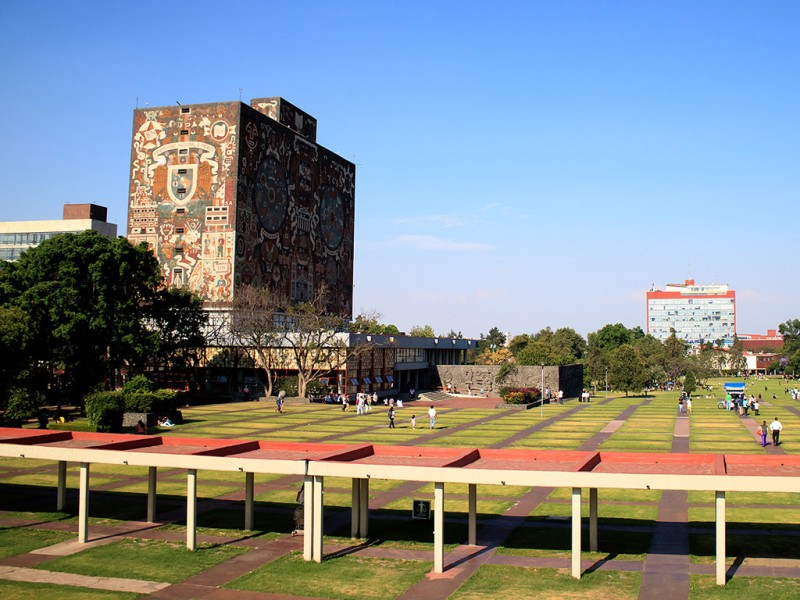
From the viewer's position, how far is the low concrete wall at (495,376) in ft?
279

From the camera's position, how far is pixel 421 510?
2419 cm

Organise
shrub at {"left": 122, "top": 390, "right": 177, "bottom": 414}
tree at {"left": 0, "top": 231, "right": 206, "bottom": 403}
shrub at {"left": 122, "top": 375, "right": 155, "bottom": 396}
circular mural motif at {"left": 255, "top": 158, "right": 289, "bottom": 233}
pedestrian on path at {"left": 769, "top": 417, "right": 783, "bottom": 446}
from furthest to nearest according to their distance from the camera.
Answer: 1. circular mural motif at {"left": 255, "top": 158, "right": 289, "bottom": 233}
2. tree at {"left": 0, "top": 231, "right": 206, "bottom": 403}
3. shrub at {"left": 122, "top": 375, "right": 155, "bottom": 396}
4. shrub at {"left": 122, "top": 390, "right": 177, "bottom": 414}
5. pedestrian on path at {"left": 769, "top": 417, "right": 783, "bottom": 446}

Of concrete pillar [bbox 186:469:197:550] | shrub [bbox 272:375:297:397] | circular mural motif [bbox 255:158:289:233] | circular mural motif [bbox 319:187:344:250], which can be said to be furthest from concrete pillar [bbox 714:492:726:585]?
circular mural motif [bbox 319:187:344:250]

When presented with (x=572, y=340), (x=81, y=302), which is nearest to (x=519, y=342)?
(x=572, y=340)

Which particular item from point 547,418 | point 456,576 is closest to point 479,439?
point 547,418

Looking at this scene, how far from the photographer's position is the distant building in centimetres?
11175

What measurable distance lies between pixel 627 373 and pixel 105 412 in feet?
194

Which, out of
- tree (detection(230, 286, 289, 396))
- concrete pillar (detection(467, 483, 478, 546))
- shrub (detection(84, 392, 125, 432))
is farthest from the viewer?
tree (detection(230, 286, 289, 396))

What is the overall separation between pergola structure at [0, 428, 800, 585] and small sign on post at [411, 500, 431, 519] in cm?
190

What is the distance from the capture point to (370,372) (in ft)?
267

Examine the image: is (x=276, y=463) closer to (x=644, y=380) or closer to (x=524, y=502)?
(x=524, y=502)

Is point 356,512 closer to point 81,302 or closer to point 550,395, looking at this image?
point 81,302

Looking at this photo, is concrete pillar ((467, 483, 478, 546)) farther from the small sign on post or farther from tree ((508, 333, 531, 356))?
tree ((508, 333, 531, 356))

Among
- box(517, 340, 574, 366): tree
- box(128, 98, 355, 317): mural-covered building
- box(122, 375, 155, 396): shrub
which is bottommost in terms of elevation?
box(122, 375, 155, 396): shrub
